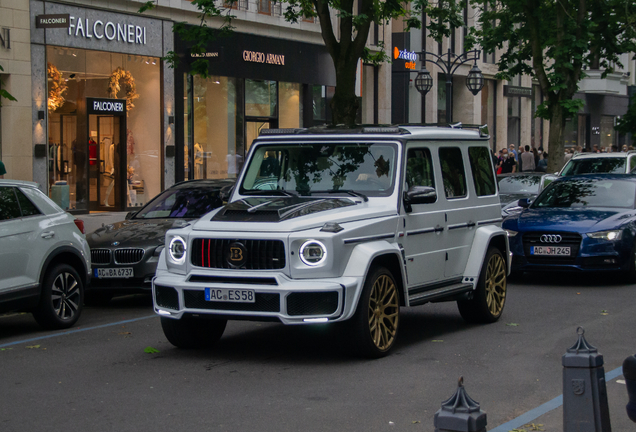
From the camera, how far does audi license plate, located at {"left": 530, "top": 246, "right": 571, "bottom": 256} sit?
1331 cm

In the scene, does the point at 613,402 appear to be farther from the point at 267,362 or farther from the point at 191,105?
the point at 191,105

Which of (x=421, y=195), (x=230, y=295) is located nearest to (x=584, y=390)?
(x=230, y=295)

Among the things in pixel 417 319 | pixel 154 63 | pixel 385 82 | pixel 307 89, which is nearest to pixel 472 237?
pixel 417 319

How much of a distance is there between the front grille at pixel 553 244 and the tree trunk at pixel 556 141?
1170cm

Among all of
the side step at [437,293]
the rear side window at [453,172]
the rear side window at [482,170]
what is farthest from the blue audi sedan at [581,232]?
the side step at [437,293]

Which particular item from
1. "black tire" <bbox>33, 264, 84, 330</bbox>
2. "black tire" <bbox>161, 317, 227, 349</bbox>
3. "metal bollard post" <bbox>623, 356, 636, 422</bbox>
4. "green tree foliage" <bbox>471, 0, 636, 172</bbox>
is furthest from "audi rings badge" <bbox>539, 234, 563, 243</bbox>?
"green tree foliage" <bbox>471, 0, 636, 172</bbox>

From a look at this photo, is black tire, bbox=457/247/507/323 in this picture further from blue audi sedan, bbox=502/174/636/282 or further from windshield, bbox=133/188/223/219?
windshield, bbox=133/188/223/219

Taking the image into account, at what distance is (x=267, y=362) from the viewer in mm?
7914

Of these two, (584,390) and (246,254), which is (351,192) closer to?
(246,254)

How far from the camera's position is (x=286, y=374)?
741cm

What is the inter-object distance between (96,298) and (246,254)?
5411 mm

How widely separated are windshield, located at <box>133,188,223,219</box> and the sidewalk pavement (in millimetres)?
7918

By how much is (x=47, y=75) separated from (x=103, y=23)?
2147mm

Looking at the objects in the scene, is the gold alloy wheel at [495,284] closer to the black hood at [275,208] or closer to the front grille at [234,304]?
the black hood at [275,208]
